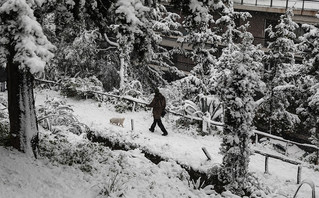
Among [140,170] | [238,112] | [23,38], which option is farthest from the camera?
[140,170]

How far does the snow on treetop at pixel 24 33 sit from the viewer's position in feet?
14.3

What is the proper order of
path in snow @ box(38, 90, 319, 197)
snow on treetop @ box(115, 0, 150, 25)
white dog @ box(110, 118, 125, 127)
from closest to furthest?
snow on treetop @ box(115, 0, 150, 25)
path in snow @ box(38, 90, 319, 197)
white dog @ box(110, 118, 125, 127)

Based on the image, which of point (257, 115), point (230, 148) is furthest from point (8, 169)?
point (257, 115)

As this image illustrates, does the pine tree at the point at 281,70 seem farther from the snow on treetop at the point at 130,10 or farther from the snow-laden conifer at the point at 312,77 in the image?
the snow on treetop at the point at 130,10

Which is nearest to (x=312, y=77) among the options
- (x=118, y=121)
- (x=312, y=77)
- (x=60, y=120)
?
(x=312, y=77)

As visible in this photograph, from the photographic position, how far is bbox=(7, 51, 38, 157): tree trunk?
633 centimetres

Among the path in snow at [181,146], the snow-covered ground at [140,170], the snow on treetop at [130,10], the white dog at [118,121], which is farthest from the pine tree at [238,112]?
the white dog at [118,121]

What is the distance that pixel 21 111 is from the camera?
6523mm

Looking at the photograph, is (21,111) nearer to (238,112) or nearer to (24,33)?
(24,33)

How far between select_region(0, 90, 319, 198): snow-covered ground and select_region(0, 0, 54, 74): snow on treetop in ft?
8.51

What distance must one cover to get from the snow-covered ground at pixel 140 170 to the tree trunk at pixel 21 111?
276mm

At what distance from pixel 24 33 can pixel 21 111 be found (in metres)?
2.50

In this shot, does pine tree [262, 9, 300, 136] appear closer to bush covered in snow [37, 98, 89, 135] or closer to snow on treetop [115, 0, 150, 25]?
bush covered in snow [37, 98, 89, 135]

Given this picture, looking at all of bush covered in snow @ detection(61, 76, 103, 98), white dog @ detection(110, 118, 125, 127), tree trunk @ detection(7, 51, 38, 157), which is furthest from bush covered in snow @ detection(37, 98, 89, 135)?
bush covered in snow @ detection(61, 76, 103, 98)
